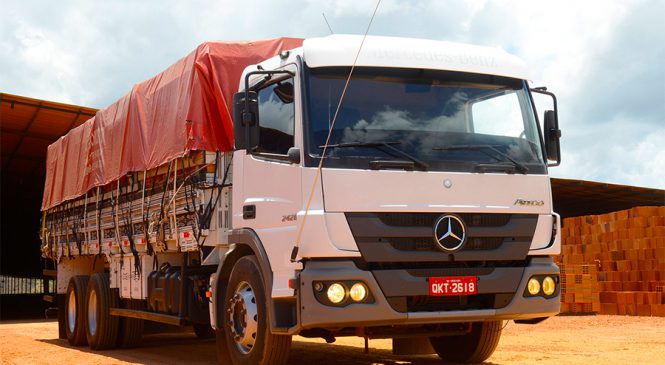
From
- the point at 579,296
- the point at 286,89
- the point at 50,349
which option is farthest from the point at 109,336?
the point at 579,296

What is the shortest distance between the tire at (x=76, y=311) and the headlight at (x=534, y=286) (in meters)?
8.04

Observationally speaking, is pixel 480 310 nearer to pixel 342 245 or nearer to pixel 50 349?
pixel 342 245

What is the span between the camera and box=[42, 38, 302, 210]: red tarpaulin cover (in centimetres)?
955

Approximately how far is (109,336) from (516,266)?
278 inches

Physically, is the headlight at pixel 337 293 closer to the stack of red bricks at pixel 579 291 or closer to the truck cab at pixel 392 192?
the truck cab at pixel 392 192

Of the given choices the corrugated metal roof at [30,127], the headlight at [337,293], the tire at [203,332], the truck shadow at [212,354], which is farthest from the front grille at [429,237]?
the corrugated metal roof at [30,127]

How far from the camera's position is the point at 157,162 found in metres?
10.8

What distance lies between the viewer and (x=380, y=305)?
7348 millimetres

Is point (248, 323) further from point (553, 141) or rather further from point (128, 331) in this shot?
point (128, 331)

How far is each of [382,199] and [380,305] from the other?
34.3 inches

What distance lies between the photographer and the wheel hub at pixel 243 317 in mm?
8219

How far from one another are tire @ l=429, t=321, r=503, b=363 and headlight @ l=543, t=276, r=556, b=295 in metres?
1.24

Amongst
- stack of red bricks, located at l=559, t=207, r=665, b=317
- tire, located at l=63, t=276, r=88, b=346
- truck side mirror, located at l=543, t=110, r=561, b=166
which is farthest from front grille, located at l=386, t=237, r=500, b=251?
stack of red bricks, located at l=559, t=207, r=665, b=317

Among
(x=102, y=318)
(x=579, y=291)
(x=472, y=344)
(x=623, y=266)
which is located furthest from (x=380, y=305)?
(x=623, y=266)
